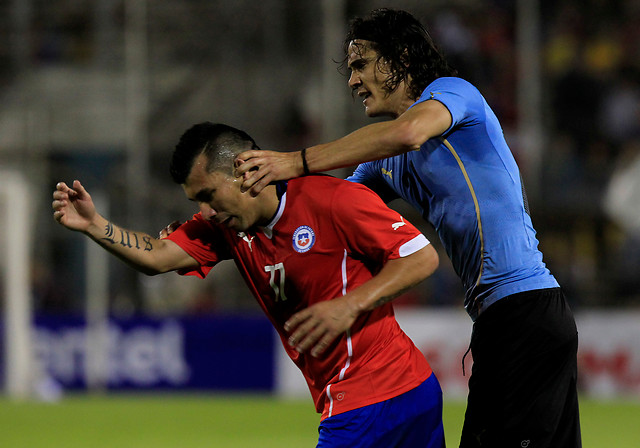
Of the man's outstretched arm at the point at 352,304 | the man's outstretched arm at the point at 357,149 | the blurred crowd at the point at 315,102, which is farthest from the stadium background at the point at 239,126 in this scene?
the man's outstretched arm at the point at 352,304

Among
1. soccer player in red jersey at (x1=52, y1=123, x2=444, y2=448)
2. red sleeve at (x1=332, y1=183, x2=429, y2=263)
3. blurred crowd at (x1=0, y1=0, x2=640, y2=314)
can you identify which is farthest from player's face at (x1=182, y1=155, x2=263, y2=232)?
blurred crowd at (x1=0, y1=0, x2=640, y2=314)

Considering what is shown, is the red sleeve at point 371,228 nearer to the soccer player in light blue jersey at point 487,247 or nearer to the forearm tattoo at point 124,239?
the soccer player in light blue jersey at point 487,247

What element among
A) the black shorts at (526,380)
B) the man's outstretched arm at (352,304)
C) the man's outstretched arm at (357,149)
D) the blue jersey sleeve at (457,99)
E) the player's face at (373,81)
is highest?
the player's face at (373,81)

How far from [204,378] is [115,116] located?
15.3ft

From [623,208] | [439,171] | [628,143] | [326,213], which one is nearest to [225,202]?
[326,213]

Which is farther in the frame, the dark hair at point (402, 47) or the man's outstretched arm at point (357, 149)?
the dark hair at point (402, 47)

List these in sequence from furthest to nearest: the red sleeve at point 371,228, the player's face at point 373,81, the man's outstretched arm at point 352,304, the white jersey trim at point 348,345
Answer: the player's face at point 373,81 < the white jersey trim at point 348,345 < the red sleeve at point 371,228 < the man's outstretched arm at point 352,304

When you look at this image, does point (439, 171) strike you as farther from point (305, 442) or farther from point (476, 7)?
point (476, 7)

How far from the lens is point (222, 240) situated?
183 inches

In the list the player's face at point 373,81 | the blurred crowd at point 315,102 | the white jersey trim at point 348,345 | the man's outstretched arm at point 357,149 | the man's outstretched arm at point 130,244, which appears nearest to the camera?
the man's outstretched arm at point 357,149

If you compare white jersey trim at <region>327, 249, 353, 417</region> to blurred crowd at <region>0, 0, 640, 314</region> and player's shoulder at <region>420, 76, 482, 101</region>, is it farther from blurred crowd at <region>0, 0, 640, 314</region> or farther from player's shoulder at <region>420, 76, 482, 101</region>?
blurred crowd at <region>0, 0, 640, 314</region>

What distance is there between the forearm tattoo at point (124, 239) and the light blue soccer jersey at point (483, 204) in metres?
1.32

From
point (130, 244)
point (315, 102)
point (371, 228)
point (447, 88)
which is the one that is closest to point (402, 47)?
point (447, 88)

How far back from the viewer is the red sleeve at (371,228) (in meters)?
3.91
